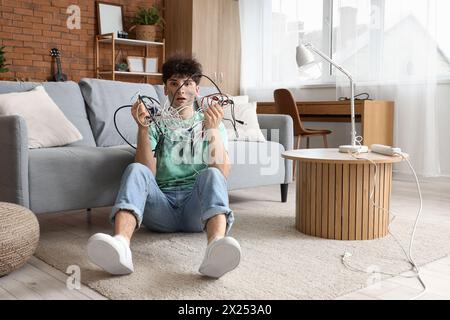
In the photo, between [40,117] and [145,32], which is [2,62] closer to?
[145,32]

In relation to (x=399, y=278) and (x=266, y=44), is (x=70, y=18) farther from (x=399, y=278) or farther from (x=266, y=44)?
(x=399, y=278)

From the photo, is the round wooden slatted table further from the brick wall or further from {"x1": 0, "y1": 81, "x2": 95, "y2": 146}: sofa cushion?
the brick wall

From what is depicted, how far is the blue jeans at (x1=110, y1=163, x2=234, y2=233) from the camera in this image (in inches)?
71.4

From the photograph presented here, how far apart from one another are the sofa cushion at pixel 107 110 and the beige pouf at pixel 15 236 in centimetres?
108

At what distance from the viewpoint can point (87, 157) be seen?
226 centimetres

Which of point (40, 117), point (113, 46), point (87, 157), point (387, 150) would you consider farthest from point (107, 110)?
point (113, 46)

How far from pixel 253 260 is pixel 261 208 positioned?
42.7 inches

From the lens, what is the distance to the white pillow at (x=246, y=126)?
3.12 meters

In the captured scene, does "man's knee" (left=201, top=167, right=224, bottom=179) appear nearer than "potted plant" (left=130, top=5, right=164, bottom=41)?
Yes

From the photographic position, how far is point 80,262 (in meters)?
1.87

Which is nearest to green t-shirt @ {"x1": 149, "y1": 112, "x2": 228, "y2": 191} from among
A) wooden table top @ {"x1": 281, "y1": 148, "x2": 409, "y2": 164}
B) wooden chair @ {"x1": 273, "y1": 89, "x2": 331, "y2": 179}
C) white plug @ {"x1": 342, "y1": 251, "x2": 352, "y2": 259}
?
wooden table top @ {"x1": 281, "y1": 148, "x2": 409, "y2": 164}

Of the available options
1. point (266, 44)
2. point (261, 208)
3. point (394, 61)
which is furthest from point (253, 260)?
point (266, 44)

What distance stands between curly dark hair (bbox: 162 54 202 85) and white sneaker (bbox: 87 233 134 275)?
2.64 ft

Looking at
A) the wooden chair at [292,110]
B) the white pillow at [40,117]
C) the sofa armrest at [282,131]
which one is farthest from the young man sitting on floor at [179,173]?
the wooden chair at [292,110]
